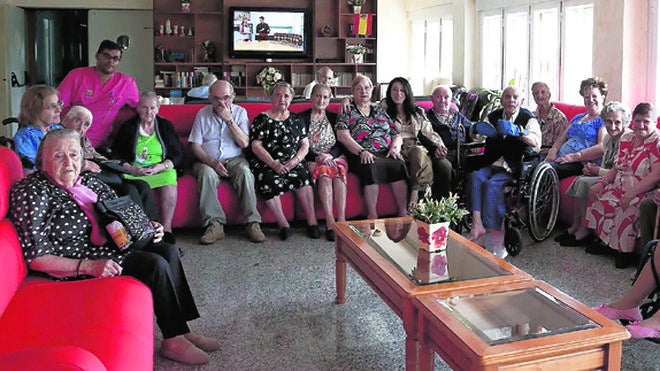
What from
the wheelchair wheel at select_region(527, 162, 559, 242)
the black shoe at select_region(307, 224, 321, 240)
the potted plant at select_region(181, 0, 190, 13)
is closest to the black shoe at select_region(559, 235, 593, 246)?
the wheelchair wheel at select_region(527, 162, 559, 242)

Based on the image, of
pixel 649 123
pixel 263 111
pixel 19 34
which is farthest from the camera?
pixel 19 34

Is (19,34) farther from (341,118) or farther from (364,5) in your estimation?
(341,118)

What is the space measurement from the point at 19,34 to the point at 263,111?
235 inches

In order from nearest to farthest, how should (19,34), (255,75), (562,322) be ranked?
(562,322)
(19,34)
(255,75)

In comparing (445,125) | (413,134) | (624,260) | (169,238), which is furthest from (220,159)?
(624,260)

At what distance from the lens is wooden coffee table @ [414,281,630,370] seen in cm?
187

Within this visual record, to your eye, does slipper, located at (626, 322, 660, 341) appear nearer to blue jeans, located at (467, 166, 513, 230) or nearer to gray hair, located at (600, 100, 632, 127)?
blue jeans, located at (467, 166, 513, 230)

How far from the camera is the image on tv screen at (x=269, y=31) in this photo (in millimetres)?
9727

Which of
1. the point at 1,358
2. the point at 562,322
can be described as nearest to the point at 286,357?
the point at 562,322

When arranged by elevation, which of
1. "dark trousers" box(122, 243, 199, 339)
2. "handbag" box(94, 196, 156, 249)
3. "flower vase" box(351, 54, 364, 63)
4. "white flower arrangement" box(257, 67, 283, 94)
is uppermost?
"flower vase" box(351, 54, 364, 63)

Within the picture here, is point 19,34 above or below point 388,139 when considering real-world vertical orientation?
above

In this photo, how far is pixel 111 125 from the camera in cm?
471

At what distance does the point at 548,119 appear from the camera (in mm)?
5004

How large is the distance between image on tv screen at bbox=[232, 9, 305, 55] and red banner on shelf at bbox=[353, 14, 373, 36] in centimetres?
80
